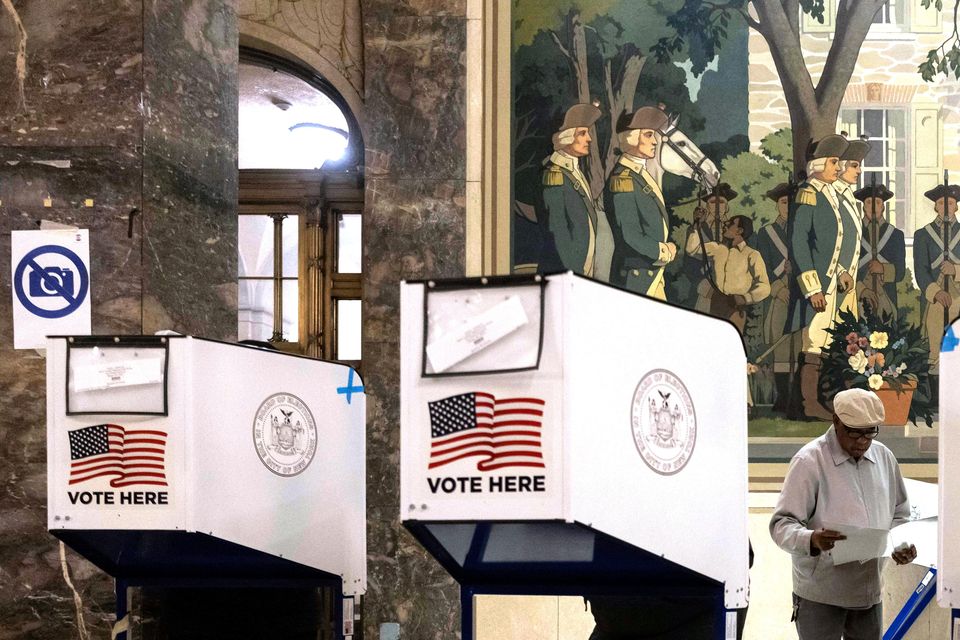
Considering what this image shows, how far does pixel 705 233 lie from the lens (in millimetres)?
7090

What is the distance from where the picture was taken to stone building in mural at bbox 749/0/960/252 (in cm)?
709

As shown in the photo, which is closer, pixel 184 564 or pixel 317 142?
pixel 184 564

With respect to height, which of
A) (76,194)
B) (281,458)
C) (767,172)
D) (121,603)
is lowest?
(121,603)

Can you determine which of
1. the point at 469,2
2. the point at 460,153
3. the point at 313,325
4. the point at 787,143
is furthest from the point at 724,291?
the point at 313,325

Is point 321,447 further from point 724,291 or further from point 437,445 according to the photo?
point 724,291

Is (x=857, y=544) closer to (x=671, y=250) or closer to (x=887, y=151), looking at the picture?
(x=671, y=250)

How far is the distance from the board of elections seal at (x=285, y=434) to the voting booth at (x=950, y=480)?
201 centimetres

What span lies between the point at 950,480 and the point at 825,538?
1027mm

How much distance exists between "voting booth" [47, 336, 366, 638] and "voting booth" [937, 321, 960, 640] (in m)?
1.95

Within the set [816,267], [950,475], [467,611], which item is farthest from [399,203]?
[950,475]

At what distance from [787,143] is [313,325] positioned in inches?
158

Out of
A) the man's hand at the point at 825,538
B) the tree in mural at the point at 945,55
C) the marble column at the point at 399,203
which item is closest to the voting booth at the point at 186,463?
the man's hand at the point at 825,538

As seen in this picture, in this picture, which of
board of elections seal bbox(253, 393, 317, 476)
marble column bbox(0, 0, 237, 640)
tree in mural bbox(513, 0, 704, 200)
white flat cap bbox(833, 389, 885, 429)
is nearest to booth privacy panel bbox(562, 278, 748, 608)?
white flat cap bbox(833, 389, 885, 429)

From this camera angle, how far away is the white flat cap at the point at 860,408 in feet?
Result: 13.8
